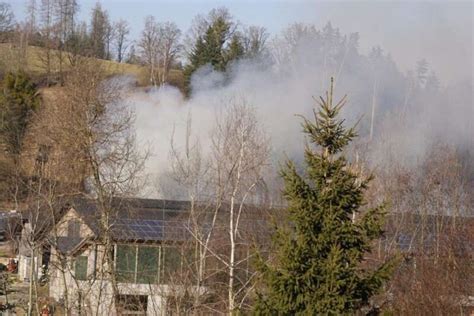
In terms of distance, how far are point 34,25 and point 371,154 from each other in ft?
143

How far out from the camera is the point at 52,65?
60750mm

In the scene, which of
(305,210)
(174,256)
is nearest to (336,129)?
(305,210)

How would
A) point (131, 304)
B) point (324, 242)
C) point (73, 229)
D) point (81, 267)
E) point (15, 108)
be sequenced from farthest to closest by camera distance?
point (15, 108) < point (73, 229) < point (81, 267) < point (131, 304) < point (324, 242)

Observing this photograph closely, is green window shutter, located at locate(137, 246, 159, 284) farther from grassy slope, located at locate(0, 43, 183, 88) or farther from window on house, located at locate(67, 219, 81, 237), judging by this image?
grassy slope, located at locate(0, 43, 183, 88)

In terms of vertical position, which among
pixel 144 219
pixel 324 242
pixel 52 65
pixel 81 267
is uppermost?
pixel 52 65

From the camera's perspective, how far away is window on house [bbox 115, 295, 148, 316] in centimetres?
1881

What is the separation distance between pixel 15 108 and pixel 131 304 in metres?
27.3

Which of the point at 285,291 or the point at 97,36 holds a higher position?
the point at 97,36

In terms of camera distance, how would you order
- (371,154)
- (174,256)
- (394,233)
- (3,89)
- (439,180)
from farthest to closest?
(3,89) < (371,154) < (439,180) < (394,233) < (174,256)

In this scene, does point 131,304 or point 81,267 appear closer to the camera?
point 131,304

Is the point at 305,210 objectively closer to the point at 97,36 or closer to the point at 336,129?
the point at 336,129

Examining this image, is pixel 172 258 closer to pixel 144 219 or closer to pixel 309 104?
pixel 144 219

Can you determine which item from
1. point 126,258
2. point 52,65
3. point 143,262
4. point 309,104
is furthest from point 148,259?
point 52,65

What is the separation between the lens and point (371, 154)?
35406 millimetres
